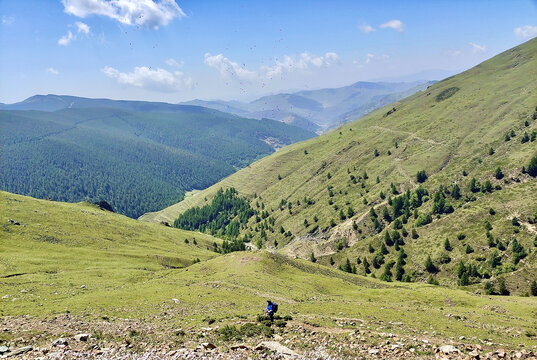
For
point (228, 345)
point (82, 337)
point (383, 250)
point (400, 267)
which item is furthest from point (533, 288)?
point (82, 337)

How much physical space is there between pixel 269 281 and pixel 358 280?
38969 mm

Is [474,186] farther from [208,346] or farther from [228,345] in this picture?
[208,346]

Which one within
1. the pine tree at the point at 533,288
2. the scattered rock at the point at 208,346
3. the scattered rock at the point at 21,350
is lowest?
the pine tree at the point at 533,288

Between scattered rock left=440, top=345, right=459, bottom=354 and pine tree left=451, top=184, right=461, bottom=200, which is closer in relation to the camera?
scattered rock left=440, top=345, right=459, bottom=354

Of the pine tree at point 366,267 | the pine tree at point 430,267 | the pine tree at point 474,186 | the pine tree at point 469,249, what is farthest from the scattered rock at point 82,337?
the pine tree at point 474,186

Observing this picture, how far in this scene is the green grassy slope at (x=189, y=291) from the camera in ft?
142

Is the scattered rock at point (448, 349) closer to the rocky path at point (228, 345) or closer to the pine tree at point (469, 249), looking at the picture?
the rocky path at point (228, 345)

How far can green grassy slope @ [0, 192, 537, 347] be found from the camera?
4331cm

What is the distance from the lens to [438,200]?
177625mm

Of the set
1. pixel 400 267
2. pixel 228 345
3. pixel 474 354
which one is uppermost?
pixel 474 354

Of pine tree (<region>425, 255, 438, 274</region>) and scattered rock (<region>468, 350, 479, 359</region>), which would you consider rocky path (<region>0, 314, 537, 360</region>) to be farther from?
pine tree (<region>425, 255, 438, 274</region>)

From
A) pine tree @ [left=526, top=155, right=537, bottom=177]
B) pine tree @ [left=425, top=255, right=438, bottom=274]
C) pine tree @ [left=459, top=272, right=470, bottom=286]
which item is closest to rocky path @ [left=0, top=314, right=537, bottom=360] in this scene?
pine tree @ [left=459, top=272, right=470, bottom=286]

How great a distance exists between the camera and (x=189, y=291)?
58.2 metres

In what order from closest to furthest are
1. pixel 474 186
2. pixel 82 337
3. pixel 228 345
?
pixel 228 345, pixel 82 337, pixel 474 186
